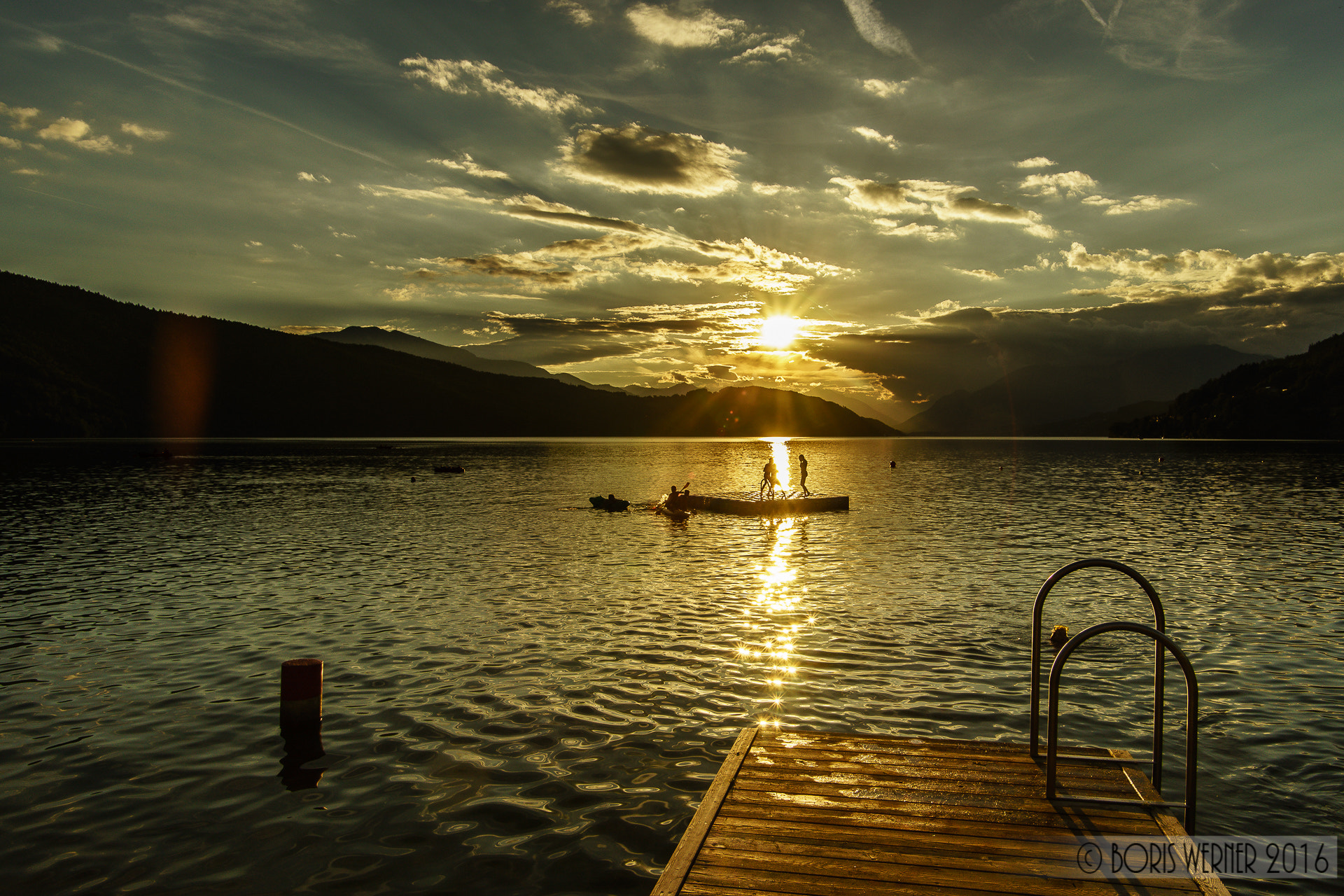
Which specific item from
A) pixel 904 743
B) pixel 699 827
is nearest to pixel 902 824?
pixel 699 827

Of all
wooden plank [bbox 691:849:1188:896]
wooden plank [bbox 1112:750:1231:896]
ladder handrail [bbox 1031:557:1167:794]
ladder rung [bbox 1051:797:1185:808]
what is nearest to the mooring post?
wooden plank [bbox 691:849:1188:896]

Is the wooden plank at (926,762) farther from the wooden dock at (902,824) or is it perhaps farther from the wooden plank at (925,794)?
the wooden plank at (925,794)

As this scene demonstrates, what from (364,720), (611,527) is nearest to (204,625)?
(364,720)

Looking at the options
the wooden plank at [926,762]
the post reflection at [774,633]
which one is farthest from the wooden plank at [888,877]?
the post reflection at [774,633]

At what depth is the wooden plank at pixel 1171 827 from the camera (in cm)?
520

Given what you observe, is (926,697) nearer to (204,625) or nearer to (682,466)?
(204,625)

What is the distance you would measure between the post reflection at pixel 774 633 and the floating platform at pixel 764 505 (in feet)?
55.7

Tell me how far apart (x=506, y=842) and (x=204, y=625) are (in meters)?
12.4

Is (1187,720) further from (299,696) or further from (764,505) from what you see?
(764,505)

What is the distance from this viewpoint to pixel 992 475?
82250 millimetres

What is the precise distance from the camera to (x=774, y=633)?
52.4ft

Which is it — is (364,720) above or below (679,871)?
below

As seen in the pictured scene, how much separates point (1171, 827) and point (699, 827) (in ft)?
12.7

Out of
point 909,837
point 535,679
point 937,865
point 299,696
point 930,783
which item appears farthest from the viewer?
point 535,679
